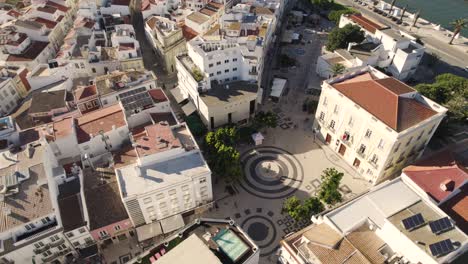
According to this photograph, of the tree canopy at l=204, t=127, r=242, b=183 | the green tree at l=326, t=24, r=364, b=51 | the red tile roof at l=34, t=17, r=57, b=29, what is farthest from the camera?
the green tree at l=326, t=24, r=364, b=51

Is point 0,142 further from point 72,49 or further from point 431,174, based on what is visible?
point 431,174

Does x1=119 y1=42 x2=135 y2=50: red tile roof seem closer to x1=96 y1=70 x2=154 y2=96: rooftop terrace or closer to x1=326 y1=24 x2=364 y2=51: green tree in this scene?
x1=96 y1=70 x2=154 y2=96: rooftop terrace

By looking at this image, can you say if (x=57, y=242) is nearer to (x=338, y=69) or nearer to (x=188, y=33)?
(x=188, y=33)

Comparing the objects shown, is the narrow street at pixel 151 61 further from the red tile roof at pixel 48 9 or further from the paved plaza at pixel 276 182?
the red tile roof at pixel 48 9

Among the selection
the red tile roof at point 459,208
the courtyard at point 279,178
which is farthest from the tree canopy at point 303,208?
the red tile roof at point 459,208

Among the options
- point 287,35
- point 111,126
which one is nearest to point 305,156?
point 111,126

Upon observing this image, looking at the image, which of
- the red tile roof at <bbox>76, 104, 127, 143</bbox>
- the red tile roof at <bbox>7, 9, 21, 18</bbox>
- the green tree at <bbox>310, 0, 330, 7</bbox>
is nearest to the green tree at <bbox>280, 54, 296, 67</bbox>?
the green tree at <bbox>310, 0, 330, 7</bbox>

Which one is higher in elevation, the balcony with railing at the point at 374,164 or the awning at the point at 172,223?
the balcony with railing at the point at 374,164
